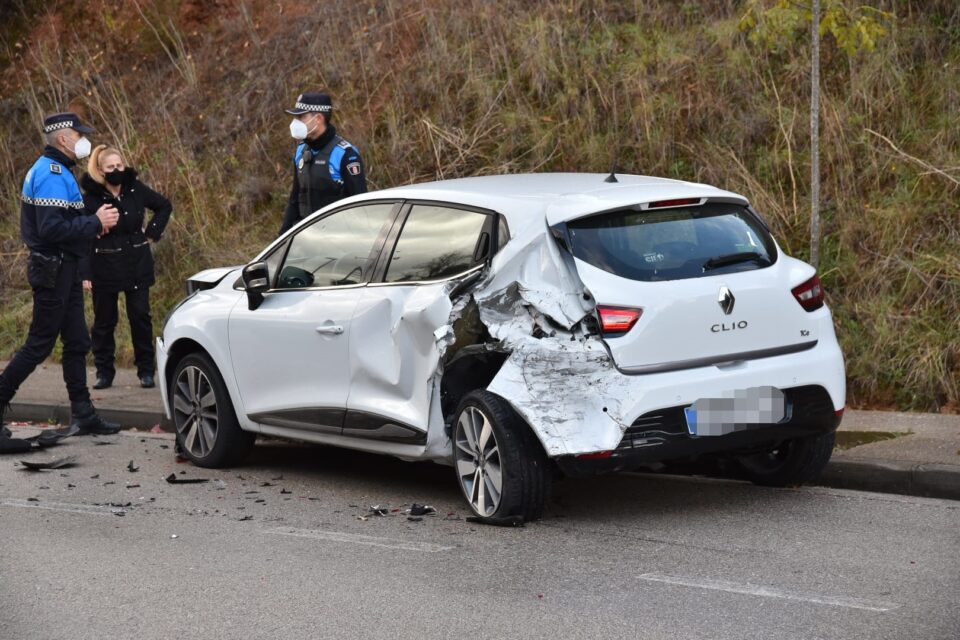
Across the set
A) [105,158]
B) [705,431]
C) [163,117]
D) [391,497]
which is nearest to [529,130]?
[105,158]

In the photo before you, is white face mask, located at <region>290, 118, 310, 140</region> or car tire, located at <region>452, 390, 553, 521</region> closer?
car tire, located at <region>452, 390, 553, 521</region>

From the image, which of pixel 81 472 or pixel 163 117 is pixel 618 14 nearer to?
pixel 163 117

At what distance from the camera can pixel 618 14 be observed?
46.7 ft

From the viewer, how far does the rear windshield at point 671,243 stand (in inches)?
253

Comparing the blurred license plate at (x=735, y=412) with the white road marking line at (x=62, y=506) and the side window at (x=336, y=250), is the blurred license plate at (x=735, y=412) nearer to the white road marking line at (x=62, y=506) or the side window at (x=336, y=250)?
the side window at (x=336, y=250)

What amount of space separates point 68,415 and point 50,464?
82.5 inches

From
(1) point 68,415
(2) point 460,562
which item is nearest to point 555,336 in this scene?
(2) point 460,562

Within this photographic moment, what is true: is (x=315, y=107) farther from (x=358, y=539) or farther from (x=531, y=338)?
(x=358, y=539)

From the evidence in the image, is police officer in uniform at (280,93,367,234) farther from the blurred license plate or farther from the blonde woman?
the blurred license plate

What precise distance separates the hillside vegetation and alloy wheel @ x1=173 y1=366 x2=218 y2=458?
439 cm

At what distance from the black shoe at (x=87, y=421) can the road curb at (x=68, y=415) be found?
0.41 meters

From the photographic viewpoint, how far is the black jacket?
1143 centimetres

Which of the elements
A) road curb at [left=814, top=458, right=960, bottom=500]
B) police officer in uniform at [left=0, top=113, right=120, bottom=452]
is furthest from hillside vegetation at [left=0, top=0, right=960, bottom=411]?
police officer in uniform at [left=0, top=113, right=120, bottom=452]

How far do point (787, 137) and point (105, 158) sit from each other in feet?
18.6
